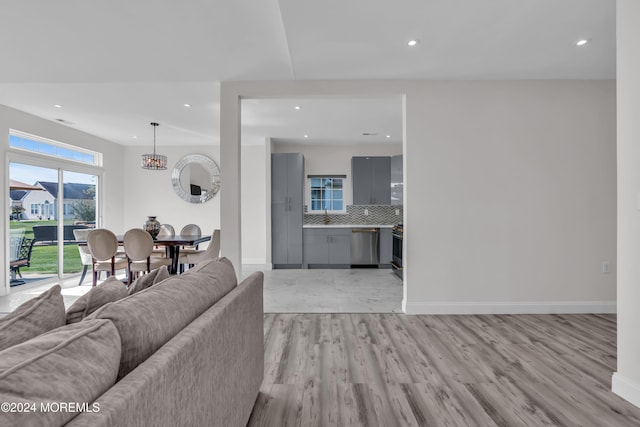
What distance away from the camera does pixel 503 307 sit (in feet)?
11.4

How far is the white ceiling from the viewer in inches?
91.7

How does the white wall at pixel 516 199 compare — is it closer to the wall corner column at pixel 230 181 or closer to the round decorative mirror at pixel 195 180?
the wall corner column at pixel 230 181

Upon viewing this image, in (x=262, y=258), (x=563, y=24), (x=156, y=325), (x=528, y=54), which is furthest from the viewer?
(x=262, y=258)

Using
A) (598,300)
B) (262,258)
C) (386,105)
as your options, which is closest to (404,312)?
(598,300)

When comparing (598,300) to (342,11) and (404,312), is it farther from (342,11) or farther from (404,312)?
(342,11)

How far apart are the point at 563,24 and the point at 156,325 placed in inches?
129

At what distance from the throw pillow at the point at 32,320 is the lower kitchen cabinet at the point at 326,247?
5451 millimetres

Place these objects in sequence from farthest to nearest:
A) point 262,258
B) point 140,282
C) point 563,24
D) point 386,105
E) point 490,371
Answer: point 262,258 < point 386,105 < point 563,24 < point 490,371 < point 140,282

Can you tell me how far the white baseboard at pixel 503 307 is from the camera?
11.4 feet

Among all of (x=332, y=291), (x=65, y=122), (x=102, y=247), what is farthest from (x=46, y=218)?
(x=332, y=291)

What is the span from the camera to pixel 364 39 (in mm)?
2691

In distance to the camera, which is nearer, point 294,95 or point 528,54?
point 528,54

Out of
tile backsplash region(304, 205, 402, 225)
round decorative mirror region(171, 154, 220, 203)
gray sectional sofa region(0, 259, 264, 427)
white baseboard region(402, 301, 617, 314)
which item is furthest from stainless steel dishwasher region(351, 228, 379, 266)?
gray sectional sofa region(0, 259, 264, 427)
